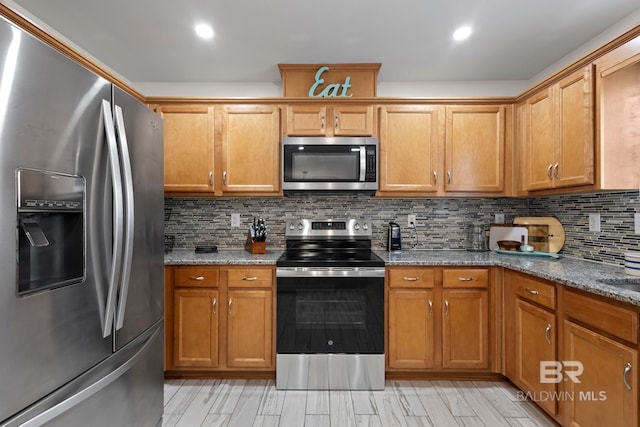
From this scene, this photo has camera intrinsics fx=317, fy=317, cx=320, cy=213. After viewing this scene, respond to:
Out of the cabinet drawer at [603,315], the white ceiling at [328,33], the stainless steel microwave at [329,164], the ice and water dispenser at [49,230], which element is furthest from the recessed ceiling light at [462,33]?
the ice and water dispenser at [49,230]

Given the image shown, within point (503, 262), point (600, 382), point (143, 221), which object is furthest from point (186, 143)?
point (600, 382)

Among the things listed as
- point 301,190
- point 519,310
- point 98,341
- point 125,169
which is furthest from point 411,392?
point 125,169

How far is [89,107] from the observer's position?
1084mm

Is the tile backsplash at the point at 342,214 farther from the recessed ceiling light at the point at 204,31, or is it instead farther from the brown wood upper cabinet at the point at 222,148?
the recessed ceiling light at the point at 204,31

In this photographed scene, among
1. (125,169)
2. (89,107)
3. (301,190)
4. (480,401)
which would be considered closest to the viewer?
(89,107)

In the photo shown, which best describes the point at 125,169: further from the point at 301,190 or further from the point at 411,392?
the point at 411,392

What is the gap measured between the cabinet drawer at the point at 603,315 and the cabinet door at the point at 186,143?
2544mm

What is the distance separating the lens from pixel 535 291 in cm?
195

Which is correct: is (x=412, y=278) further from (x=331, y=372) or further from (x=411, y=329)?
(x=331, y=372)

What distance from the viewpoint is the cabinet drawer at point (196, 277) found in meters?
2.33

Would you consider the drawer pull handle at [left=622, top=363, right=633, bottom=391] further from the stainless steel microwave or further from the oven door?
the stainless steel microwave

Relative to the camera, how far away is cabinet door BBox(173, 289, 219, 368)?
2.32m

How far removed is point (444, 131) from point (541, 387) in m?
1.89

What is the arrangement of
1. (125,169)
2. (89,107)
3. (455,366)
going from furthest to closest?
(455,366) → (125,169) → (89,107)
